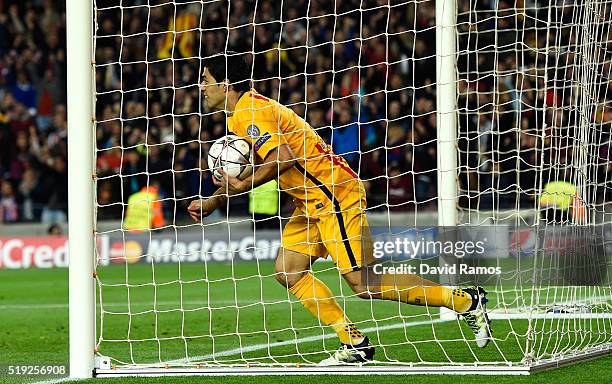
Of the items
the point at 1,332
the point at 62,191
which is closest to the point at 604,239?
the point at 1,332

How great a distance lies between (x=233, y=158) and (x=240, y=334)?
4.78 feet

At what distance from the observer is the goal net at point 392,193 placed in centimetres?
707

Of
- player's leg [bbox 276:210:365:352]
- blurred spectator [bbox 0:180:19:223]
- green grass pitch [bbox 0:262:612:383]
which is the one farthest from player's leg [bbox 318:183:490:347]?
blurred spectator [bbox 0:180:19:223]

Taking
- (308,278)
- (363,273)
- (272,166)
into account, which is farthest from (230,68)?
(363,273)

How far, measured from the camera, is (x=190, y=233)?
1698 centimetres

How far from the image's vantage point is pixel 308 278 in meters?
7.01

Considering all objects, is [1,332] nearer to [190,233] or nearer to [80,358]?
[80,358]


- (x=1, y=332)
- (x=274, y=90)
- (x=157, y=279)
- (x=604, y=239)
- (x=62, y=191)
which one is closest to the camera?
(x=604, y=239)

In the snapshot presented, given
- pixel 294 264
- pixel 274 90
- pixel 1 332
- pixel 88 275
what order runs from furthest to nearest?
pixel 274 90
pixel 1 332
pixel 294 264
pixel 88 275

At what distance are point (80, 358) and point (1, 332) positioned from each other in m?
3.18

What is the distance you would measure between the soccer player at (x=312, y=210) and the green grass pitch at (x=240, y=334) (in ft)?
0.84

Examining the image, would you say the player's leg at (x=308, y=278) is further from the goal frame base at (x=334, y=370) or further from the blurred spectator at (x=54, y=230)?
the blurred spectator at (x=54, y=230)

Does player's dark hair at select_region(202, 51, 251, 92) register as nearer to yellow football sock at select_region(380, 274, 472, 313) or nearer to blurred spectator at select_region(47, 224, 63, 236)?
yellow football sock at select_region(380, 274, 472, 313)

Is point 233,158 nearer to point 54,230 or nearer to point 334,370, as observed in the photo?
point 334,370
